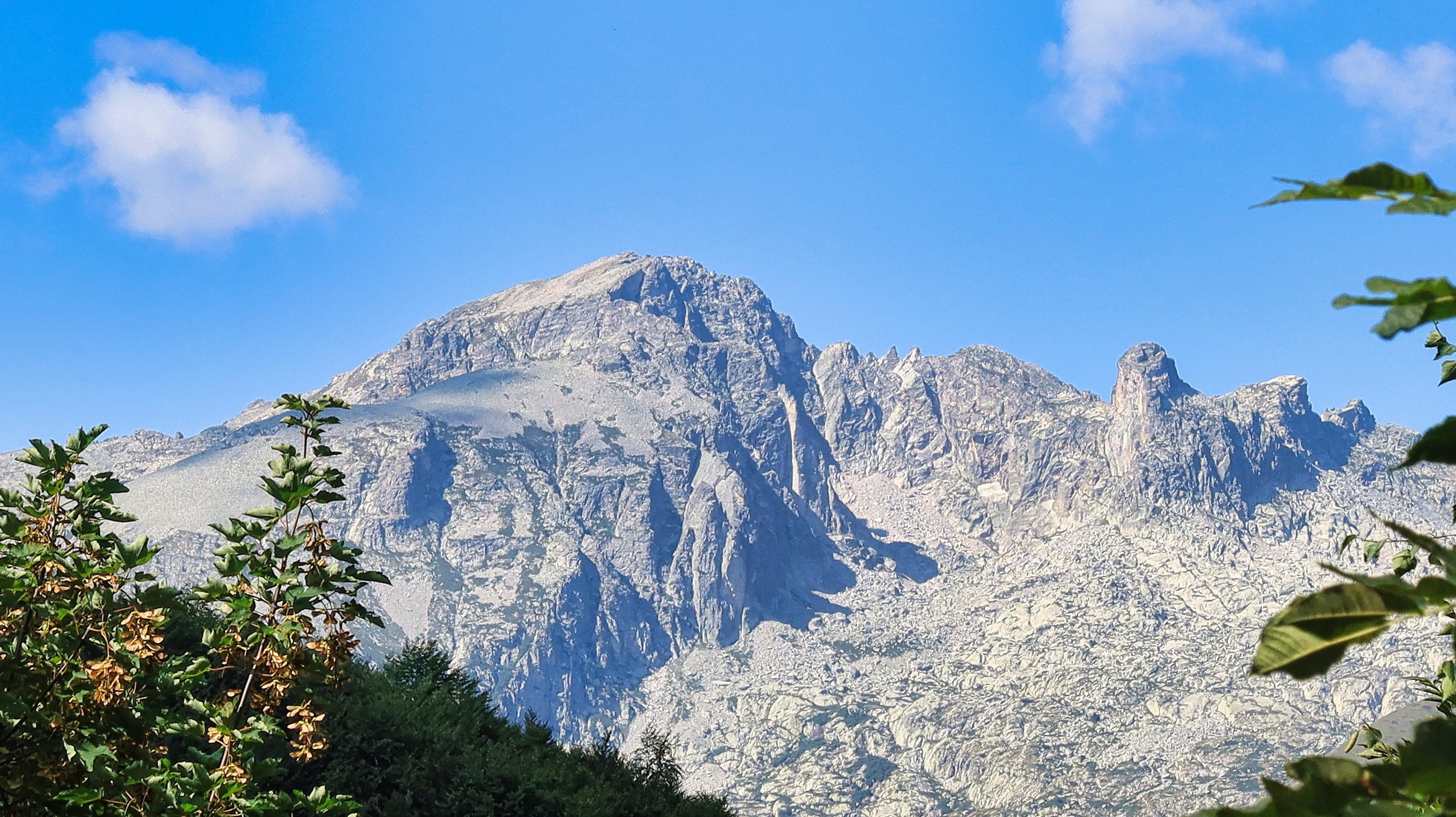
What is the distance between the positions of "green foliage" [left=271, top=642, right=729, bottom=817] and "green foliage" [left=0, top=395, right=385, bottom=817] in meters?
12.5

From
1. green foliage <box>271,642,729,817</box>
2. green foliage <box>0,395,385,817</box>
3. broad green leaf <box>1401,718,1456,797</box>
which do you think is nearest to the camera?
broad green leaf <box>1401,718,1456,797</box>

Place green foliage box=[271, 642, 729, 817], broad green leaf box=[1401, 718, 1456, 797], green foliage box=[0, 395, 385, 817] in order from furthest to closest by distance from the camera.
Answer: green foliage box=[271, 642, 729, 817] < green foliage box=[0, 395, 385, 817] < broad green leaf box=[1401, 718, 1456, 797]

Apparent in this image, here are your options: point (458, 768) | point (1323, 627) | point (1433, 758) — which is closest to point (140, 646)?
point (1323, 627)

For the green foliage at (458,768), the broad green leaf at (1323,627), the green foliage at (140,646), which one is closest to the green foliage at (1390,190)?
the broad green leaf at (1323,627)

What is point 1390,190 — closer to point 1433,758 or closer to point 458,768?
point 1433,758

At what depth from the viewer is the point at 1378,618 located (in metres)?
1.42

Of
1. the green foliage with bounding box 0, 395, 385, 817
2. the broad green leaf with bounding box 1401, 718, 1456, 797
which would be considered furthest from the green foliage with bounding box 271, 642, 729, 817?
the broad green leaf with bounding box 1401, 718, 1456, 797

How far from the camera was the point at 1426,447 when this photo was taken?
140 cm

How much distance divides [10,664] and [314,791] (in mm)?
2305

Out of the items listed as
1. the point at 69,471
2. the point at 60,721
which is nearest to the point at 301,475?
the point at 69,471

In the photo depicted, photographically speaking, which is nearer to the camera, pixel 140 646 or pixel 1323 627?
pixel 1323 627

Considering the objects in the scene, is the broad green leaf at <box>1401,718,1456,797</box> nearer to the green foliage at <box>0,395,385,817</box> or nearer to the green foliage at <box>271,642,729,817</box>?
the green foliage at <box>0,395,385,817</box>

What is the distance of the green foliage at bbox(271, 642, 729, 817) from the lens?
929 inches

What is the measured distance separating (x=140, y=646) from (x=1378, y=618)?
7.06 metres
